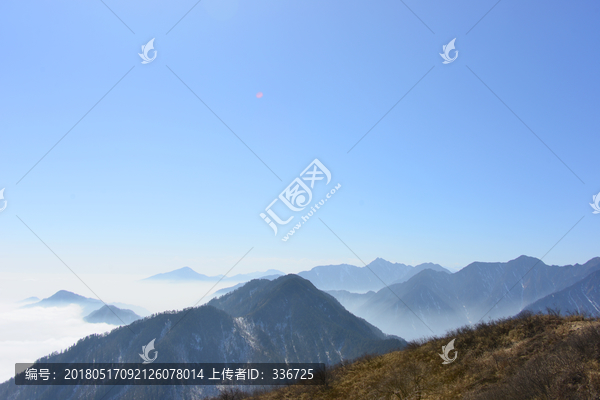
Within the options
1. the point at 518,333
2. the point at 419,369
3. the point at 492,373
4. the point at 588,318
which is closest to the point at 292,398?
the point at 419,369

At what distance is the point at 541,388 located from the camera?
1295 centimetres

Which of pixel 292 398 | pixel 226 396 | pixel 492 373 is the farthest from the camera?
pixel 226 396

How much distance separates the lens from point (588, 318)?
2250 centimetres

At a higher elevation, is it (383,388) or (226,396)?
(226,396)

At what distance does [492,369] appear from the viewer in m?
19.9

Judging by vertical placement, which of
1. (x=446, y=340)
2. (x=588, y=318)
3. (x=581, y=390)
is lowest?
(x=581, y=390)

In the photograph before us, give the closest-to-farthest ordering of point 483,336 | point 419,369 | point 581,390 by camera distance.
Answer: point 581,390 < point 419,369 < point 483,336

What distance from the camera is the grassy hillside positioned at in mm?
13422

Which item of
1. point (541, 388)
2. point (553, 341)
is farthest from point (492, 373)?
point (541, 388)

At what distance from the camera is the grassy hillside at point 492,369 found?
1342 centimetres

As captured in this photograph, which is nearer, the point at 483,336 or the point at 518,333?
the point at 518,333

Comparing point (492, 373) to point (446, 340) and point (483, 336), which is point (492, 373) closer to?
point (483, 336)

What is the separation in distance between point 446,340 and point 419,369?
6460 mm

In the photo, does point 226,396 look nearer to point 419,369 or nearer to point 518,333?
point 419,369
